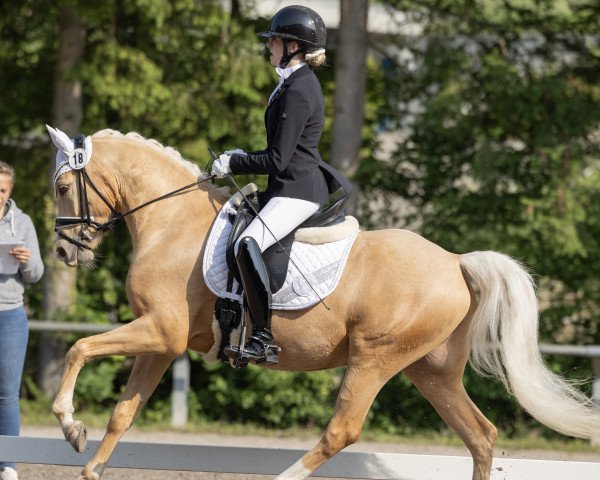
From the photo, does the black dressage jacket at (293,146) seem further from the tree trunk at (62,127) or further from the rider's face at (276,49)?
the tree trunk at (62,127)

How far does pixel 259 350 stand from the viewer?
19.3 ft

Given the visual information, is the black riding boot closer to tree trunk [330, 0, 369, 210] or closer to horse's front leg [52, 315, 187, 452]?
horse's front leg [52, 315, 187, 452]

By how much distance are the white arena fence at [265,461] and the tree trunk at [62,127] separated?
5.99m

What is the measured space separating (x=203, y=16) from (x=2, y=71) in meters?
2.81

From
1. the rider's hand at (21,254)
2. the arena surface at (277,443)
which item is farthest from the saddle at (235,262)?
the arena surface at (277,443)

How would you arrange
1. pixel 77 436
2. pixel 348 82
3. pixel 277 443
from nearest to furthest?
pixel 77 436
pixel 277 443
pixel 348 82

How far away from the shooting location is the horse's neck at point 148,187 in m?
6.22

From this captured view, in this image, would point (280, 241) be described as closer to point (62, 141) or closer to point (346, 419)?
point (346, 419)

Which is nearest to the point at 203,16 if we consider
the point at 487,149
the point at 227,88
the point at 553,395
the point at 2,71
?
the point at 227,88

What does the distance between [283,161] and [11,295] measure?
231 centimetres

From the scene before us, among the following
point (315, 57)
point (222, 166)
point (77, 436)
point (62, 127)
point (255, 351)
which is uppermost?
point (315, 57)

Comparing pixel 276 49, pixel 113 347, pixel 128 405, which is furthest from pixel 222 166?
pixel 128 405

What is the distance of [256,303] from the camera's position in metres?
5.85

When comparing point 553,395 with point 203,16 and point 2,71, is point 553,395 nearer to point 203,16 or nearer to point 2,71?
point 203,16
